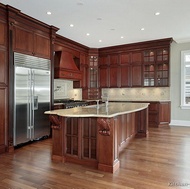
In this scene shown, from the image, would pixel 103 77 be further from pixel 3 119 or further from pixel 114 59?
pixel 3 119

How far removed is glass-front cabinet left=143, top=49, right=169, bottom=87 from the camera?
21.4 ft

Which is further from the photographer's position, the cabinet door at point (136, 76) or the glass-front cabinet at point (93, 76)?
the glass-front cabinet at point (93, 76)

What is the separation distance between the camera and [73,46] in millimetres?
6480

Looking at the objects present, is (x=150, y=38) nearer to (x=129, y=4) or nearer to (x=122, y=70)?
(x=122, y=70)

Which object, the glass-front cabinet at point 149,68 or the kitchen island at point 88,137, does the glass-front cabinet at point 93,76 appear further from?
the kitchen island at point 88,137

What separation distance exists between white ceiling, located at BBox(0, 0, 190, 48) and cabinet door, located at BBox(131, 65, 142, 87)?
1202mm

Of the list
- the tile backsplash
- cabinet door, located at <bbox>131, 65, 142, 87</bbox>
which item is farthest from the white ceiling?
the tile backsplash

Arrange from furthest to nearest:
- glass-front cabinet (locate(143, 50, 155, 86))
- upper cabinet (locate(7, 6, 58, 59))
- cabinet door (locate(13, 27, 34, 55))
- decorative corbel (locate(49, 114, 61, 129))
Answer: glass-front cabinet (locate(143, 50, 155, 86))
cabinet door (locate(13, 27, 34, 55))
upper cabinet (locate(7, 6, 58, 59))
decorative corbel (locate(49, 114, 61, 129))

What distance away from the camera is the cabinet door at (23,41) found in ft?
13.1

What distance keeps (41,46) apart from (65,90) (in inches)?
90.5

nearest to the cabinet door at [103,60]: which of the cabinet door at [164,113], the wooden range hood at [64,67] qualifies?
the wooden range hood at [64,67]

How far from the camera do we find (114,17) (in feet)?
14.2

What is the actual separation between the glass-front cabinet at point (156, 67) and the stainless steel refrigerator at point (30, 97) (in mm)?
3826

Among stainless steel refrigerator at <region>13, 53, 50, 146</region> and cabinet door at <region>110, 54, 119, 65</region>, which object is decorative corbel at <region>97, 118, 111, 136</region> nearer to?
stainless steel refrigerator at <region>13, 53, 50, 146</region>
